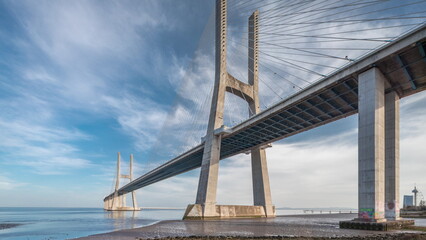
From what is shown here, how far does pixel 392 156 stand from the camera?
98.1 feet

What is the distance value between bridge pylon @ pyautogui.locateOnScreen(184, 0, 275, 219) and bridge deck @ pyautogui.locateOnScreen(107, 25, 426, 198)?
3.03m

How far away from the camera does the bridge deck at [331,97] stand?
25562mm

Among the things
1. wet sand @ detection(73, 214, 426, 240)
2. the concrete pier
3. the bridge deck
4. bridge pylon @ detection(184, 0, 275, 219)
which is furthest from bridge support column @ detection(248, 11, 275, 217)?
the concrete pier

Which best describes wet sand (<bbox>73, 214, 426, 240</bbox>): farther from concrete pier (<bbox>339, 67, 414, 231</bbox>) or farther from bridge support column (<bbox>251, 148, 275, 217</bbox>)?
bridge support column (<bbox>251, 148, 275, 217</bbox>)

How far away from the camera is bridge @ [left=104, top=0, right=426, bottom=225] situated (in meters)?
24.6

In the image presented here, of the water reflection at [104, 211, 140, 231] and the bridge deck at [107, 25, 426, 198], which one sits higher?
the bridge deck at [107, 25, 426, 198]

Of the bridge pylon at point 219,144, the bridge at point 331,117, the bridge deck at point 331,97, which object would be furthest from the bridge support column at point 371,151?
the bridge pylon at point 219,144

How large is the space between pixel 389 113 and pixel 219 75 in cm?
2516

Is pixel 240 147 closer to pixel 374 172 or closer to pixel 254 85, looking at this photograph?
pixel 254 85

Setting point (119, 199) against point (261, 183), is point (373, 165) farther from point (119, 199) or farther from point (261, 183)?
point (119, 199)

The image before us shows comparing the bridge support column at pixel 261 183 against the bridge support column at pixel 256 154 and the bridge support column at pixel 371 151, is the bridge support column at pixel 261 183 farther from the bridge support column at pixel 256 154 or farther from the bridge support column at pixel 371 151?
the bridge support column at pixel 371 151

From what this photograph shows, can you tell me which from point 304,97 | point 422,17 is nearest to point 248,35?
point 304,97

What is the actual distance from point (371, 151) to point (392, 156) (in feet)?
23.5

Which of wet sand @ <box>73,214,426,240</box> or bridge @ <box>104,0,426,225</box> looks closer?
wet sand @ <box>73,214,426,240</box>
